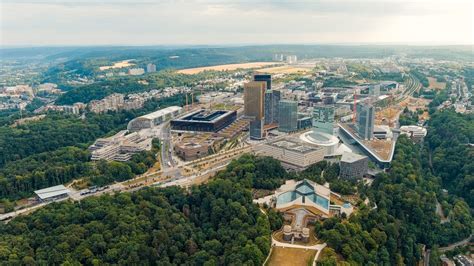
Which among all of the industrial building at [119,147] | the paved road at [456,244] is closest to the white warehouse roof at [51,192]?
the industrial building at [119,147]

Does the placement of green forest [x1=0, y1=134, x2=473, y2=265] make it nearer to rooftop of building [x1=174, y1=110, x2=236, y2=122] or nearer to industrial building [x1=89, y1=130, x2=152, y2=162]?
industrial building [x1=89, y1=130, x2=152, y2=162]

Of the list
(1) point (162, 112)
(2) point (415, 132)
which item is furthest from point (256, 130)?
(2) point (415, 132)

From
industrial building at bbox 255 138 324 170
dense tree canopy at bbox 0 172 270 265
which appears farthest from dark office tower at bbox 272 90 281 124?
dense tree canopy at bbox 0 172 270 265

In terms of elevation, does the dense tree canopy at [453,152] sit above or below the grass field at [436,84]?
below

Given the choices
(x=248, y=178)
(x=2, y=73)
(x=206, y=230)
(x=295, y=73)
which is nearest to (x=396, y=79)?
(x=295, y=73)

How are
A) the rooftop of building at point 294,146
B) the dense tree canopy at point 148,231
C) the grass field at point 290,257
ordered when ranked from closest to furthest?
the grass field at point 290,257 → the dense tree canopy at point 148,231 → the rooftop of building at point 294,146

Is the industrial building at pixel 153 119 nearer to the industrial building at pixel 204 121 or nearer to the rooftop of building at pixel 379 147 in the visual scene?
the industrial building at pixel 204 121
